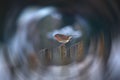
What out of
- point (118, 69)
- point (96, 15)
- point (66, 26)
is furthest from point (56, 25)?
point (118, 69)

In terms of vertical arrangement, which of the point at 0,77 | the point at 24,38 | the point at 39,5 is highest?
the point at 39,5

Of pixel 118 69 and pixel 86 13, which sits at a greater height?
pixel 86 13

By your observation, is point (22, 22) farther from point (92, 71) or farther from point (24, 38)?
point (92, 71)
